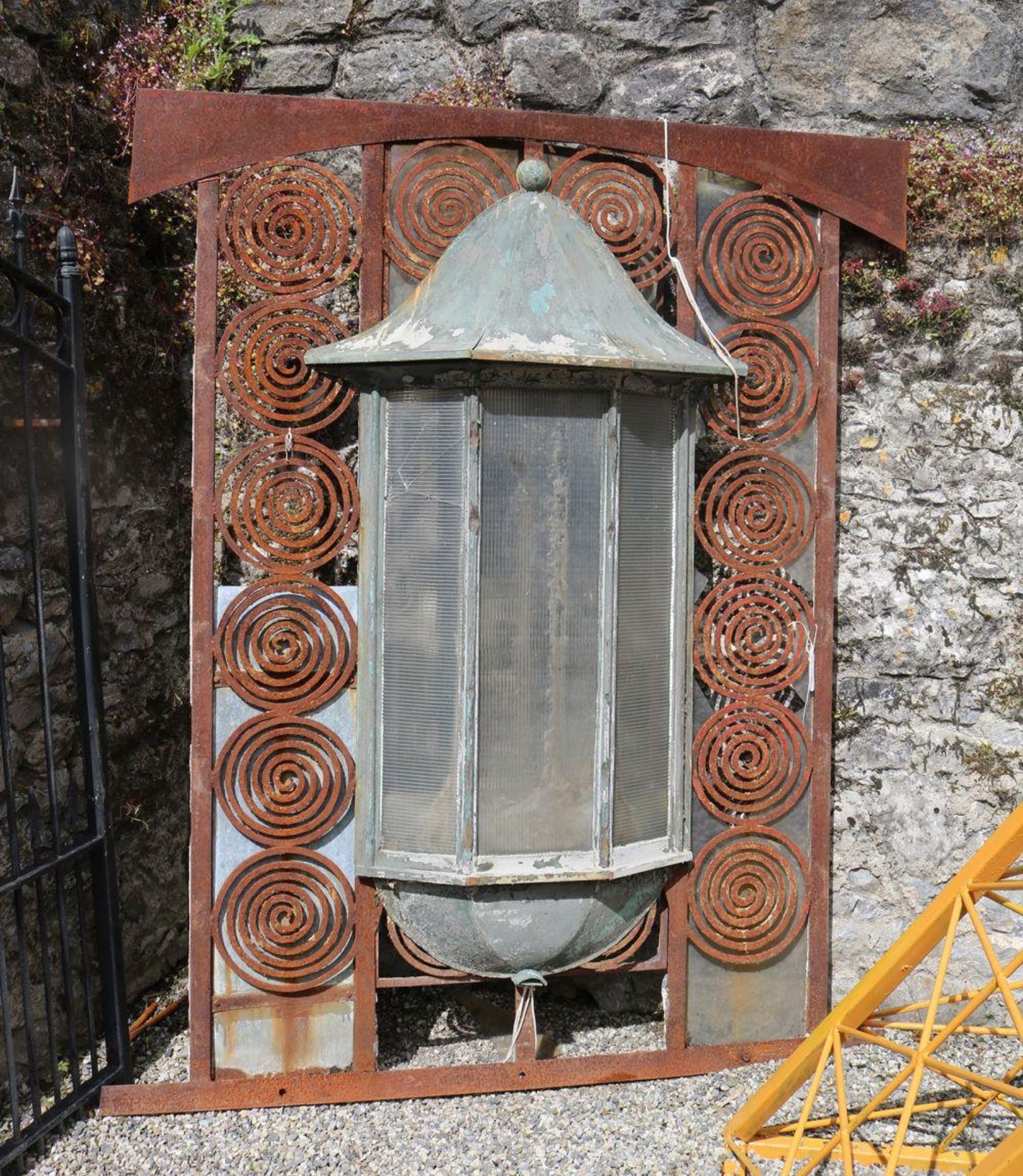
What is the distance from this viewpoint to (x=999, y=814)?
369cm

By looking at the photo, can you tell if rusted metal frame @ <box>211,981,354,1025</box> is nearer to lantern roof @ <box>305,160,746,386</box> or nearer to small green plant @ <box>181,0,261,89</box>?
lantern roof @ <box>305,160,746,386</box>

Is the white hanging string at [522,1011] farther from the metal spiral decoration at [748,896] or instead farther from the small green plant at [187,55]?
the small green plant at [187,55]

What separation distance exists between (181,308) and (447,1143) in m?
2.79

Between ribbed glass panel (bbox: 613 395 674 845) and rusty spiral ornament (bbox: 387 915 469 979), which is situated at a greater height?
ribbed glass panel (bbox: 613 395 674 845)

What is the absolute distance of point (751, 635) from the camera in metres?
3.46

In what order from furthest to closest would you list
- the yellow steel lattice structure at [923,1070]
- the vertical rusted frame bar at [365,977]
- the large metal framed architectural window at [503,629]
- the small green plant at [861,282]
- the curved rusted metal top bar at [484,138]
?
the small green plant at [861,282] → the vertical rusted frame bar at [365,977] → the curved rusted metal top bar at [484,138] → the large metal framed architectural window at [503,629] → the yellow steel lattice structure at [923,1070]

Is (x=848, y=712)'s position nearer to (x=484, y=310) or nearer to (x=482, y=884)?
(x=482, y=884)

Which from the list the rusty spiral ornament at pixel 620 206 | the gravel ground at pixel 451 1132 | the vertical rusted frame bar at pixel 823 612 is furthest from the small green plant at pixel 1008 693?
the rusty spiral ornament at pixel 620 206

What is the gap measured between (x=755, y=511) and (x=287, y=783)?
166 cm

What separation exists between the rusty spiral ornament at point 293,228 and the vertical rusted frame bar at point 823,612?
1.47 m

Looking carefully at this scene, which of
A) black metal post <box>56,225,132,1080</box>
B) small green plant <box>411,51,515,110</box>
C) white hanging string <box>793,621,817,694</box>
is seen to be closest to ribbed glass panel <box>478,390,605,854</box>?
white hanging string <box>793,621,817,694</box>

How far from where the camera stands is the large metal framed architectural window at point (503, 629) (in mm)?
3006

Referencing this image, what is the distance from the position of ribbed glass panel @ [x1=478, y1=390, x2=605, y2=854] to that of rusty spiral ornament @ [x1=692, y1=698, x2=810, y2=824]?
1.66 feet

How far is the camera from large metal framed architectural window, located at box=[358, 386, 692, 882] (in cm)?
301
